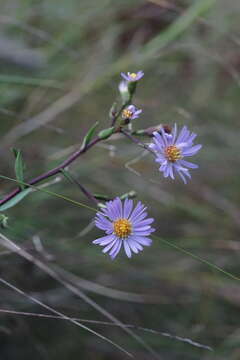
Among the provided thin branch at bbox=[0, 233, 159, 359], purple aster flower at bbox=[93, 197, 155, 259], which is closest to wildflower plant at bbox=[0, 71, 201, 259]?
purple aster flower at bbox=[93, 197, 155, 259]

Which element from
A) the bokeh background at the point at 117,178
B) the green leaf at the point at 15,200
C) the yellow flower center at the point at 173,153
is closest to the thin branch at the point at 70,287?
Result: the bokeh background at the point at 117,178

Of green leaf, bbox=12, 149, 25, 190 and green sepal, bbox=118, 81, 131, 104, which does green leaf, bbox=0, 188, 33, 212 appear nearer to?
green leaf, bbox=12, 149, 25, 190

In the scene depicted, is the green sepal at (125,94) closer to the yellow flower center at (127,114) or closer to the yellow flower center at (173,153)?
the yellow flower center at (127,114)

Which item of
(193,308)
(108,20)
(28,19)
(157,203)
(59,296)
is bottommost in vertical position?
(59,296)

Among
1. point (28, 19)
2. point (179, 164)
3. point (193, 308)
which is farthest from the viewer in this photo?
point (28, 19)

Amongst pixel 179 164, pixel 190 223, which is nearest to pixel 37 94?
pixel 190 223

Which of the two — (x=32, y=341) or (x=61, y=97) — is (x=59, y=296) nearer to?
(x=32, y=341)
